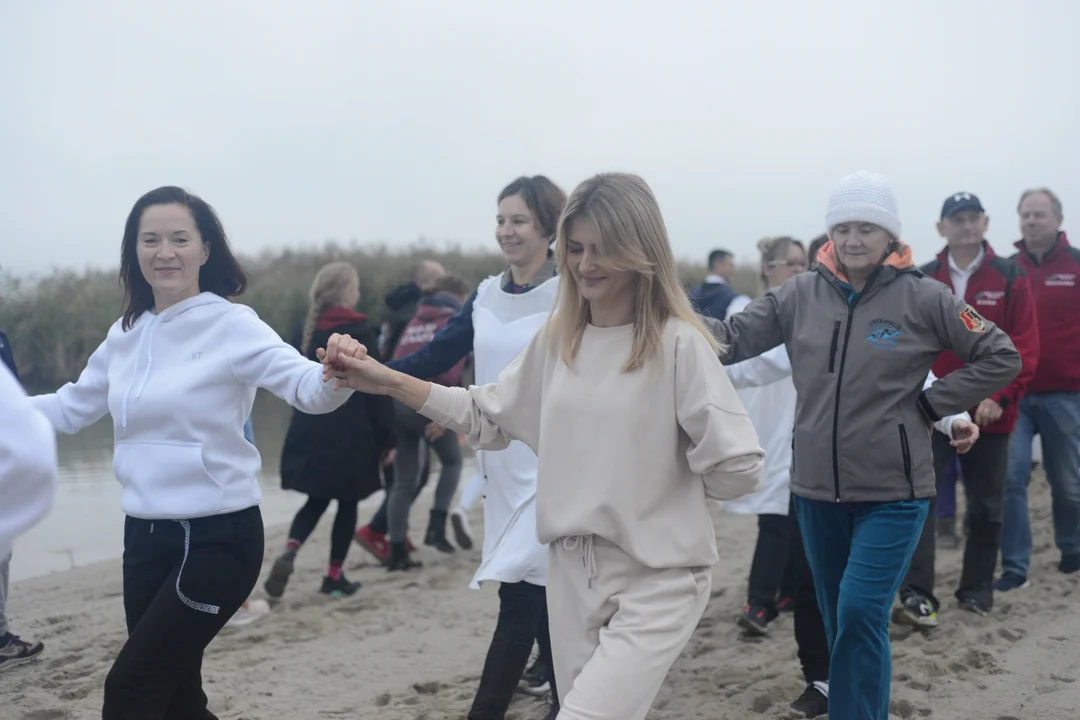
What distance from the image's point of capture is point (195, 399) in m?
3.56

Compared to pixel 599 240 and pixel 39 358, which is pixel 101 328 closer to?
pixel 39 358

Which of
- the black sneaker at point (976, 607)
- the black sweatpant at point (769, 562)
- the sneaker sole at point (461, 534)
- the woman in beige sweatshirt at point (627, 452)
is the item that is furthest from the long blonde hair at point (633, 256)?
the sneaker sole at point (461, 534)

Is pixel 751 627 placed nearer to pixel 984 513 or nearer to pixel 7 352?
pixel 984 513

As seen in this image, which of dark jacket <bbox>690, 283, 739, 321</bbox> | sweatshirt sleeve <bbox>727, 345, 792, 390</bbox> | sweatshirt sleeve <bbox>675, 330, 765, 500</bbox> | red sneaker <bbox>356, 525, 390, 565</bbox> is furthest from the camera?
red sneaker <bbox>356, 525, 390, 565</bbox>

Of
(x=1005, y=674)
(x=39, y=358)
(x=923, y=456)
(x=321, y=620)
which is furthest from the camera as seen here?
(x=39, y=358)

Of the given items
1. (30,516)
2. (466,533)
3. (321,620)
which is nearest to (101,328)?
(466,533)

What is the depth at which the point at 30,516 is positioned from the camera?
2082 millimetres

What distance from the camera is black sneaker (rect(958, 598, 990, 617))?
6.20 metres

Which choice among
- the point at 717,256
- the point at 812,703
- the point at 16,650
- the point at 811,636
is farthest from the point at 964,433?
the point at 717,256

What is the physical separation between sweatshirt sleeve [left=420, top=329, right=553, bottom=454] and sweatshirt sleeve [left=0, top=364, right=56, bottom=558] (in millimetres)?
1483

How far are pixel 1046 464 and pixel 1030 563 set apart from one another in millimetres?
711

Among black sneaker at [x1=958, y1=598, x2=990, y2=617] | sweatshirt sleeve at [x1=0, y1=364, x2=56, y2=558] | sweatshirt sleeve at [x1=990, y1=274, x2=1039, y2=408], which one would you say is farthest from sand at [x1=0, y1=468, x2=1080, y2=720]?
sweatshirt sleeve at [x1=0, y1=364, x2=56, y2=558]

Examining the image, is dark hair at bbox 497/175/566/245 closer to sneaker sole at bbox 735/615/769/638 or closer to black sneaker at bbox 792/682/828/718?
black sneaker at bbox 792/682/828/718

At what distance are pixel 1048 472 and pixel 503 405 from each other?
16.8 ft
